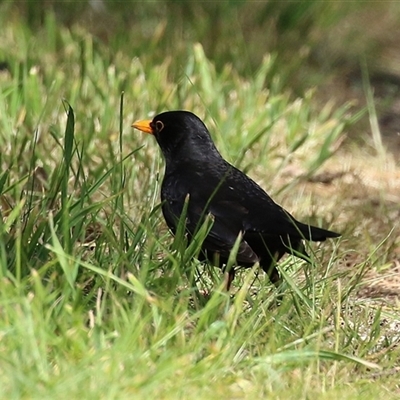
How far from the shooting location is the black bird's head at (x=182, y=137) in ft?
16.1

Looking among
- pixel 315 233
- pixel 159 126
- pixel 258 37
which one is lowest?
→ pixel 315 233

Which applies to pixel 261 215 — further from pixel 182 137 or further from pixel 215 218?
pixel 182 137

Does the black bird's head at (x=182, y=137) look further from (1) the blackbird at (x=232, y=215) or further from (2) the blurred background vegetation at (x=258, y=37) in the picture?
(2) the blurred background vegetation at (x=258, y=37)

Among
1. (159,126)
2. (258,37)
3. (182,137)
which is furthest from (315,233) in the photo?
(258,37)

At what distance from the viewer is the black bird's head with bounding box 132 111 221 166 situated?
4.91 metres

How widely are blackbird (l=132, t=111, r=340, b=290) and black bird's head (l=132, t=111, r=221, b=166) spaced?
0.06 m

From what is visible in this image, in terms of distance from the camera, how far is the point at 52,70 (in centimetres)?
669

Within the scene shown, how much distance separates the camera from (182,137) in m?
4.99

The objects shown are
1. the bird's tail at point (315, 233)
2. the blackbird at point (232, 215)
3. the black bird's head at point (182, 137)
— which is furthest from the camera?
the black bird's head at point (182, 137)

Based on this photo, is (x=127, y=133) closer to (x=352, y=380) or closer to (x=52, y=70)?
(x=52, y=70)

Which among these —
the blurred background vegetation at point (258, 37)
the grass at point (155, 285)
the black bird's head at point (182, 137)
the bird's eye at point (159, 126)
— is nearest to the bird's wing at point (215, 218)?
the grass at point (155, 285)

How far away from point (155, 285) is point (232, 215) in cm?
68

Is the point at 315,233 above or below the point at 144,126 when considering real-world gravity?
below

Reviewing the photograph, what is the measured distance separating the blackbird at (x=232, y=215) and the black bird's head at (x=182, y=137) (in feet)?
0.21
